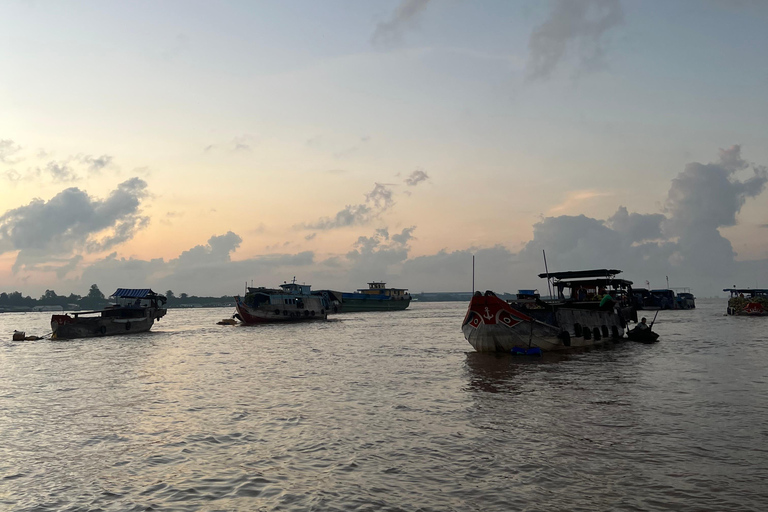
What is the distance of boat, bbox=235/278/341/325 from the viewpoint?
6531 centimetres

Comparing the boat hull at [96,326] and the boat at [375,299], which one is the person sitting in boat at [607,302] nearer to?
the boat hull at [96,326]

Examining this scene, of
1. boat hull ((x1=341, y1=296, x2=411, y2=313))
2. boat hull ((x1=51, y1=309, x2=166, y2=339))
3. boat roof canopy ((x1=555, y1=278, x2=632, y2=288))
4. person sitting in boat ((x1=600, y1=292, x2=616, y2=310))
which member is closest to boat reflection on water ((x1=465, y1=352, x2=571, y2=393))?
person sitting in boat ((x1=600, y1=292, x2=616, y2=310))

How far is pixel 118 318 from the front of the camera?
5200cm

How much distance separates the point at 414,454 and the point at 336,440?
6.78 ft

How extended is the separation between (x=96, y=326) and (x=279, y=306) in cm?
2266

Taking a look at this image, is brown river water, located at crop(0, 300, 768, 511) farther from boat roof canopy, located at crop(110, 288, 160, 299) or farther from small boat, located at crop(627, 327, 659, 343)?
boat roof canopy, located at crop(110, 288, 160, 299)

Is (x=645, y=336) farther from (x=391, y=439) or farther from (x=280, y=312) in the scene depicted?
(x=280, y=312)

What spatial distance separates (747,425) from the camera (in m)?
12.7

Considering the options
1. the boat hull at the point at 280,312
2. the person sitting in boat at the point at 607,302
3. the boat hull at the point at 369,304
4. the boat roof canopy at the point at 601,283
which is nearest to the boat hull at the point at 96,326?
the boat hull at the point at 280,312

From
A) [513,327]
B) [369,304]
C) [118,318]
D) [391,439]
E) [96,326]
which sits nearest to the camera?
[391,439]

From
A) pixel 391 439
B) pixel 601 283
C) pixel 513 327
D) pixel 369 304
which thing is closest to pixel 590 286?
pixel 601 283

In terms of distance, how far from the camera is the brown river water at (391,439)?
27.6 feet

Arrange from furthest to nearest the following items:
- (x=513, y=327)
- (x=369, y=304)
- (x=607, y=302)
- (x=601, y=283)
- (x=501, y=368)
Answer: (x=369, y=304) < (x=601, y=283) < (x=607, y=302) < (x=513, y=327) < (x=501, y=368)

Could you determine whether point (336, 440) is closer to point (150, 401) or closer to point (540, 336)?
point (150, 401)
